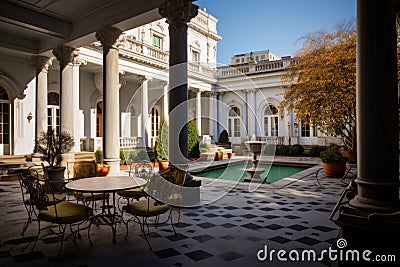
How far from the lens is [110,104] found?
7637 mm

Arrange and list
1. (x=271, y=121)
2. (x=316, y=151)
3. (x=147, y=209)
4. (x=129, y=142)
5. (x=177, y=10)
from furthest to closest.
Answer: (x=271, y=121), (x=316, y=151), (x=129, y=142), (x=177, y=10), (x=147, y=209)

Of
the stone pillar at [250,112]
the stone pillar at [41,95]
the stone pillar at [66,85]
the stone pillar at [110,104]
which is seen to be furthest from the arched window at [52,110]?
the stone pillar at [250,112]

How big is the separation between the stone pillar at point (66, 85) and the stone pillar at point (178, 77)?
4729 mm

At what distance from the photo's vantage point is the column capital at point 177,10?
558 cm

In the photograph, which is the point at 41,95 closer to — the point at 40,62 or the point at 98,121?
the point at 40,62

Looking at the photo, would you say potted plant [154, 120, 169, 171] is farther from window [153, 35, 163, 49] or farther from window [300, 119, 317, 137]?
window [300, 119, 317, 137]

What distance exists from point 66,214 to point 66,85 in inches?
266

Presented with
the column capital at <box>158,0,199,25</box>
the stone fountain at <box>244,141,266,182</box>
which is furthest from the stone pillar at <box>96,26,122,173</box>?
the stone fountain at <box>244,141,266,182</box>

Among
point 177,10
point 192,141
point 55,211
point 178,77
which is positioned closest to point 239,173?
point 192,141

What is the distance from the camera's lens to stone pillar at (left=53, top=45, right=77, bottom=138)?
885 centimetres

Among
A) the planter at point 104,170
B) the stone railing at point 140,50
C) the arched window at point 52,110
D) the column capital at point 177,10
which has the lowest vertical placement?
the planter at point 104,170

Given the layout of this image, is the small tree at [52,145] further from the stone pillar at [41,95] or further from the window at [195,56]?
the window at [195,56]

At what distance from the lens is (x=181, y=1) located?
5.55 m

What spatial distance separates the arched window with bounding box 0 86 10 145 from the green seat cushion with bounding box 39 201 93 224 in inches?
392
